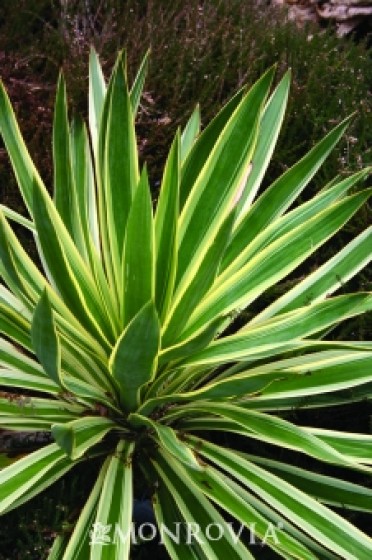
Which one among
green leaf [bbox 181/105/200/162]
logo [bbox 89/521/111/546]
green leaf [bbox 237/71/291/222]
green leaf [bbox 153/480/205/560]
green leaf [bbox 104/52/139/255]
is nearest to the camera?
logo [bbox 89/521/111/546]

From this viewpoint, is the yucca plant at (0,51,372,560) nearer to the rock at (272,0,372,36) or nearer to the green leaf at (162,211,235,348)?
the green leaf at (162,211,235,348)

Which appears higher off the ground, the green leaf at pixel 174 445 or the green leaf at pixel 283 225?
the green leaf at pixel 283 225

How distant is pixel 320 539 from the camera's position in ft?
5.37

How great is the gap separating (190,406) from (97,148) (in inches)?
27.3

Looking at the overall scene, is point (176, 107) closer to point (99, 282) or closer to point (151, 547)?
point (99, 282)

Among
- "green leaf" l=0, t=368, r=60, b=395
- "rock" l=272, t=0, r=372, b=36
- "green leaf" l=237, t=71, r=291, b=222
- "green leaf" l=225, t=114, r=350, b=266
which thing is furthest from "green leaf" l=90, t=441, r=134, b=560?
"rock" l=272, t=0, r=372, b=36

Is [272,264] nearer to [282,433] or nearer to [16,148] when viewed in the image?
[282,433]

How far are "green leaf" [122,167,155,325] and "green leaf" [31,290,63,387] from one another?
257 millimetres

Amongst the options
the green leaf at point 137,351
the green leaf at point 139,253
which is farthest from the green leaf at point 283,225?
the green leaf at point 137,351

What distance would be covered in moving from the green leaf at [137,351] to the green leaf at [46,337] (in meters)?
0.12

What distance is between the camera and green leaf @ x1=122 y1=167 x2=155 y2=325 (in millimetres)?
1573

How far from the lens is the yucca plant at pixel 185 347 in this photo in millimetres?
1615

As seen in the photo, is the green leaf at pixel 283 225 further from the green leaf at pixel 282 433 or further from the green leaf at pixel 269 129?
the green leaf at pixel 282 433

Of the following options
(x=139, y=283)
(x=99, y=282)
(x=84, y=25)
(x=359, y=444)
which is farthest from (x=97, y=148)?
(x=84, y=25)
